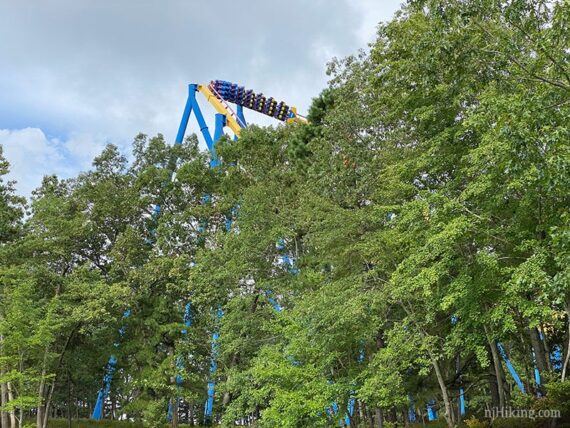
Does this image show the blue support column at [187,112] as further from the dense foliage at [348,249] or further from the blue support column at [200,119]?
the dense foliage at [348,249]

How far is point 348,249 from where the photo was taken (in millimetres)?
12258

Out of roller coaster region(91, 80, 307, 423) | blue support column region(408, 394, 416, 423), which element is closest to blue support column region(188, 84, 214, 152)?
roller coaster region(91, 80, 307, 423)

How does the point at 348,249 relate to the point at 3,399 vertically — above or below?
above

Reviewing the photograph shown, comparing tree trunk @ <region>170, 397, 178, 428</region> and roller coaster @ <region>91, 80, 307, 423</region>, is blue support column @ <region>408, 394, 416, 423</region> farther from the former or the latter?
roller coaster @ <region>91, 80, 307, 423</region>

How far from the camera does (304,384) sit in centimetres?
1153

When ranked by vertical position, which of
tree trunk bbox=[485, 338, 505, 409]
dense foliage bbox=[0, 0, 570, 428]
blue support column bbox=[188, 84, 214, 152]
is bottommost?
tree trunk bbox=[485, 338, 505, 409]

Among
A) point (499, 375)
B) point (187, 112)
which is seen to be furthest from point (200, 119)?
point (499, 375)

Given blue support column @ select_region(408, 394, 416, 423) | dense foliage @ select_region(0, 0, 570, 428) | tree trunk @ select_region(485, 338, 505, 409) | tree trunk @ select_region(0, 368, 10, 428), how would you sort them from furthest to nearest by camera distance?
tree trunk @ select_region(0, 368, 10, 428)
blue support column @ select_region(408, 394, 416, 423)
tree trunk @ select_region(485, 338, 505, 409)
dense foliage @ select_region(0, 0, 570, 428)

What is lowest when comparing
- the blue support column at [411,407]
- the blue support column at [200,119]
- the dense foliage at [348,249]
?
Answer: the blue support column at [411,407]

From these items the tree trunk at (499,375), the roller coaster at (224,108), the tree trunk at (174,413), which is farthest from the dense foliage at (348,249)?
the roller coaster at (224,108)

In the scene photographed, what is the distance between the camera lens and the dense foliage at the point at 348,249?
7520 mm

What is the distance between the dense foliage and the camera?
7.52 meters

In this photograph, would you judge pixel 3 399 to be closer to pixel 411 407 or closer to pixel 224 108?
pixel 411 407

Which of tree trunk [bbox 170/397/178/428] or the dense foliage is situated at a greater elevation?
the dense foliage
